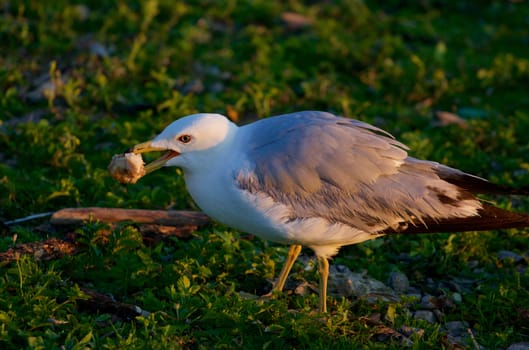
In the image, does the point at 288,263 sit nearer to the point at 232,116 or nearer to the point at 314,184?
the point at 314,184

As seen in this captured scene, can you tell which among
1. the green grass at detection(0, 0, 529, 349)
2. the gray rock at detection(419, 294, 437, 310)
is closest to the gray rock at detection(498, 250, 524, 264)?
the green grass at detection(0, 0, 529, 349)

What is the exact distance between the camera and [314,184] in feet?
16.3

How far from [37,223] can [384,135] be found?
8.09ft

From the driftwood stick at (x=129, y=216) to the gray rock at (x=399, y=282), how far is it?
1351 mm

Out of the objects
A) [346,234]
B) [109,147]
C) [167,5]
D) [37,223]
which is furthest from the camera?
[167,5]

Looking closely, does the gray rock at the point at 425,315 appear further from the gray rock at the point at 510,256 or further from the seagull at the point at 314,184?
the gray rock at the point at 510,256

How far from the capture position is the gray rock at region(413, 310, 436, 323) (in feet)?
17.3

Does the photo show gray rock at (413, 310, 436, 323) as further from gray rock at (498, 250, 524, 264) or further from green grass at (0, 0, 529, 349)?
gray rock at (498, 250, 524, 264)

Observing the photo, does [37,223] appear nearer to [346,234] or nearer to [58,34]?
[346,234]

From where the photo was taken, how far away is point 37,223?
5.95 m

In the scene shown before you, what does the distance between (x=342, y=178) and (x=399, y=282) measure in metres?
1.02

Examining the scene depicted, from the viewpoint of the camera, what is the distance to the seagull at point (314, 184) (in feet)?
16.1

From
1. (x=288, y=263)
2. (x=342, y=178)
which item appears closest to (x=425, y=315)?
(x=288, y=263)

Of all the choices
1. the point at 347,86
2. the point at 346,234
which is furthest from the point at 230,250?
the point at 347,86
